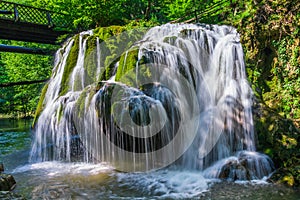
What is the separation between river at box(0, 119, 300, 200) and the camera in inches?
212

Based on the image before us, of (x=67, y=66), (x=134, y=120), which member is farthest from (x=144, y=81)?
(x=67, y=66)

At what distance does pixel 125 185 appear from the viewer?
239 inches

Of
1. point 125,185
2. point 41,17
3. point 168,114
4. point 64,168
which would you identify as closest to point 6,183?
point 64,168

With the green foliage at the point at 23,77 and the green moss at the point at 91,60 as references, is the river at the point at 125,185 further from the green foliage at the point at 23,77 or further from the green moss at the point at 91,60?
the green foliage at the point at 23,77

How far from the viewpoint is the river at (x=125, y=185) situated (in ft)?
17.7

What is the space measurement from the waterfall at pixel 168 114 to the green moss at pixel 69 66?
0.43 metres

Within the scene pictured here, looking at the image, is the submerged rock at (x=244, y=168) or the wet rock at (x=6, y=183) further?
the submerged rock at (x=244, y=168)

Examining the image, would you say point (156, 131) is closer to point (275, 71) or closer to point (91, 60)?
point (275, 71)

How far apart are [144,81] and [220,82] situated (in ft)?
7.68

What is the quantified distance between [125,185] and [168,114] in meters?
2.37

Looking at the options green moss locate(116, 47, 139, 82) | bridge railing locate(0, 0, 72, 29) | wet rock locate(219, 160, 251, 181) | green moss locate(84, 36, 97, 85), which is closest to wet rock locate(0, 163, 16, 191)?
green moss locate(116, 47, 139, 82)

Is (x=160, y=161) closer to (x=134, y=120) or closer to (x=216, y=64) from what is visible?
(x=134, y=120)

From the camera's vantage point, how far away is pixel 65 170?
24.2ft

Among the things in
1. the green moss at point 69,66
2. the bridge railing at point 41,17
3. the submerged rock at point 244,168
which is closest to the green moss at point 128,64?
the green moss at point 69,66
